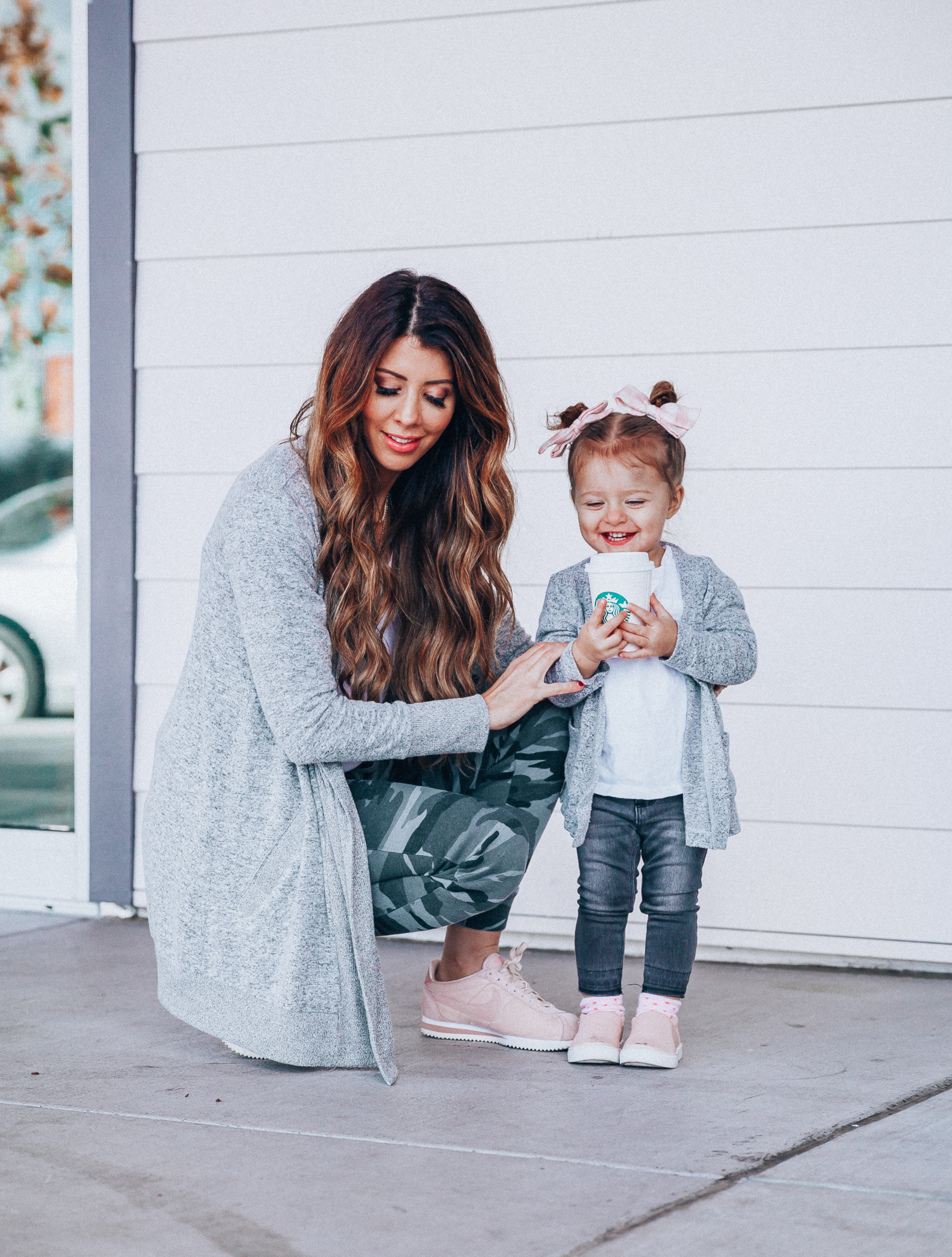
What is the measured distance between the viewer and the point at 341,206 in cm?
292

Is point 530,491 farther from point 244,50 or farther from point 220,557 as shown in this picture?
point 244,50

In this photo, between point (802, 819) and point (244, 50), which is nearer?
point (802, 819)

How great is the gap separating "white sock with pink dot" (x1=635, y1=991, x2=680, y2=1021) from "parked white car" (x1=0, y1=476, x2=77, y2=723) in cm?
169

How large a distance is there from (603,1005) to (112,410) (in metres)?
1.78

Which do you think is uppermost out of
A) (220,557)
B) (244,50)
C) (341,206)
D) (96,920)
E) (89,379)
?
(244,50)

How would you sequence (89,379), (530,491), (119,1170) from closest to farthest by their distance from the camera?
(119,1170), (530,491), (89,379)

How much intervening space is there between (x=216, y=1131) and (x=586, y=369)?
1714 mm

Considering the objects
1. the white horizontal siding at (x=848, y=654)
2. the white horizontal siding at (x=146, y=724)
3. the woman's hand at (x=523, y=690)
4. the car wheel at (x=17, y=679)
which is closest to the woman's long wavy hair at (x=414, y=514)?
the woman's hand at (x=523, y=690)

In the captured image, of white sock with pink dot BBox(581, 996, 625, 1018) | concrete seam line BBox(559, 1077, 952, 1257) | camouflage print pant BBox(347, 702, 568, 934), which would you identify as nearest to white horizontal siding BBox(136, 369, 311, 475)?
camouflage print pant BBox(347, 702, 568, 934)

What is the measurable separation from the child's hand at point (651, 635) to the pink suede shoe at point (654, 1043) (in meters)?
0.56

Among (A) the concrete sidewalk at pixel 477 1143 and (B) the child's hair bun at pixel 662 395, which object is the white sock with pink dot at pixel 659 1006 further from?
(B) the child's hair bun at pixel 662 395

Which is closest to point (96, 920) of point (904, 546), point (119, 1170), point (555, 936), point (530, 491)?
point (555, 936)

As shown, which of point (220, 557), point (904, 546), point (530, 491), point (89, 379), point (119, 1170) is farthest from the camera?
point (89, 379)

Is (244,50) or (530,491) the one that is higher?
(244,50)
